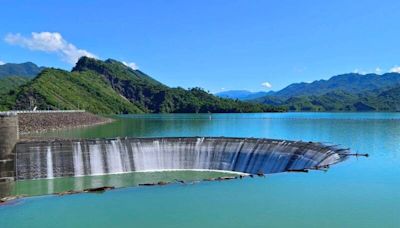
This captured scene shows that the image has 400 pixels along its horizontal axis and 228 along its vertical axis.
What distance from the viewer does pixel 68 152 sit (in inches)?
1195

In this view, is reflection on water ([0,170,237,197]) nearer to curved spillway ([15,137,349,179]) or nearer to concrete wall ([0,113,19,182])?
concrete wall ([0,113,19,182])

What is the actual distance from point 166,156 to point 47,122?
41.7m

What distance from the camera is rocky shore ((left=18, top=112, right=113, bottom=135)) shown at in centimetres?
5941

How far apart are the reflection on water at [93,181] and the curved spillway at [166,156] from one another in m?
0.98

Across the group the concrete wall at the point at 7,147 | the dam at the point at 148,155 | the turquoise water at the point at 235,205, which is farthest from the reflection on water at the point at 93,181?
the turquoise water at the point at 235,205

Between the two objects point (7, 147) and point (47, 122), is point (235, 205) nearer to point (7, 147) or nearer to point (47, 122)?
point (7, 147)

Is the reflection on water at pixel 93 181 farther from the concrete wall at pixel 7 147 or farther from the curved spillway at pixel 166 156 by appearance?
the curved spillway at pixel 166 156

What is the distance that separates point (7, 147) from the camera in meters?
28.5

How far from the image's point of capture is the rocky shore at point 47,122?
195 ft

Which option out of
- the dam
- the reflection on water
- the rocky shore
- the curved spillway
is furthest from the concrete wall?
the rocky shore

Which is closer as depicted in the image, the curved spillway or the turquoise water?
the turquoise water

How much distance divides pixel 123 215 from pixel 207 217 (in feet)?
11.6

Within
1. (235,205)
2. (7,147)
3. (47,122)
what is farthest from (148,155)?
(47,122)

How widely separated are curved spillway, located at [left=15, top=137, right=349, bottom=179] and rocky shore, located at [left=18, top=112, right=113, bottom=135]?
28264mm
